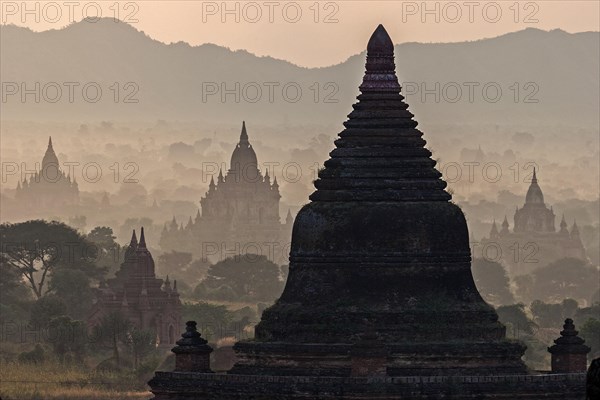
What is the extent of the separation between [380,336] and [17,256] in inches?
3860

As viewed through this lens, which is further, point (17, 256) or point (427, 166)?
point (17, 256)

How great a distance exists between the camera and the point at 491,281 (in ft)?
623

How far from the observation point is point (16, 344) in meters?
113

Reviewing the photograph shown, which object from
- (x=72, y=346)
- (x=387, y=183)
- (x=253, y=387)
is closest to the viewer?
(x=253, y=387)

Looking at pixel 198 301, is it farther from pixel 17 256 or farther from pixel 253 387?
pixel 253 387

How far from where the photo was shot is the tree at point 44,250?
5802 inches

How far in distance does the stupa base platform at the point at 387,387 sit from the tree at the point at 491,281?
12765 centimetres

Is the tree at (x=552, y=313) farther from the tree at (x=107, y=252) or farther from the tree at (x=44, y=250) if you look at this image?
the tree at (x=107, y=252)

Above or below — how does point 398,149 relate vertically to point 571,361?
above

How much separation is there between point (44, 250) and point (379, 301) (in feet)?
316

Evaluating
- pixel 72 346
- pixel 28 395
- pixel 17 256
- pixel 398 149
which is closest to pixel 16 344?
pixel 72 346

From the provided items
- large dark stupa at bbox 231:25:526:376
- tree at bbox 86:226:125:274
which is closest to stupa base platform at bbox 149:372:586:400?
large dark stupa at bbox 231:25:526:376

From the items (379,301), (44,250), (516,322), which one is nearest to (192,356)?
(379,301)

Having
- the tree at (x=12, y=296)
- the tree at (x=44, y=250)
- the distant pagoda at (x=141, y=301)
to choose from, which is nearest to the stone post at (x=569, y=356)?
the distant pagoda at (x=141, y=301)
